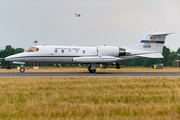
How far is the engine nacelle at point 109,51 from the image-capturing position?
99.0ft

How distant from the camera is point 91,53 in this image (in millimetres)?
30031

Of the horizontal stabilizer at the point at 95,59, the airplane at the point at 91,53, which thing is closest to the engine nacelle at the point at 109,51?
the airplane at the point at 91,53

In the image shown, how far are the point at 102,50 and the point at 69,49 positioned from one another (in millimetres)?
4828

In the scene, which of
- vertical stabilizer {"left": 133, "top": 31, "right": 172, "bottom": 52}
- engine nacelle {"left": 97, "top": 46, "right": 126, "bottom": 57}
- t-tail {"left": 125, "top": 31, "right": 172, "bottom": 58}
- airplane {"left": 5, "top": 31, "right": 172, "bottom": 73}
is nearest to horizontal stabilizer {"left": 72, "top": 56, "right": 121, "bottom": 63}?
airplane {"left": 5, "top": 31, "right": 172, "bottom": 73}

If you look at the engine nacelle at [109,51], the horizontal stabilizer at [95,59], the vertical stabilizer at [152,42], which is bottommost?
the horizontal stabilizer at [95,59]

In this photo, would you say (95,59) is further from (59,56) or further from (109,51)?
(59,56)

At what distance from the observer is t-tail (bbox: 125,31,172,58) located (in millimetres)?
32125

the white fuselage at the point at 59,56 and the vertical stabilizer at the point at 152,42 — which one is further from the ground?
the vertical stabilizer at the point at 152,42

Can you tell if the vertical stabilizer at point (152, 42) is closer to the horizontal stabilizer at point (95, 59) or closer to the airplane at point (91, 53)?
the airplane at point (91, 53)

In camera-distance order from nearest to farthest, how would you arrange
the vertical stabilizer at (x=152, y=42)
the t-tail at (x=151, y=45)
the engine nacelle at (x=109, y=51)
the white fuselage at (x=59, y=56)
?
the white fuselage at (x=59, y=56)
the engine nacelle at (x=109, y=51)
the t-tail at (x=151, y=45)
the vertical stabilizer at (x=152, y=42)

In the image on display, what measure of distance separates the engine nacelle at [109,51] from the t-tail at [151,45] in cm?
240

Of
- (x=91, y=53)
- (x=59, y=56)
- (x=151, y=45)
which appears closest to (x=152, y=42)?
(x=151, y=45)

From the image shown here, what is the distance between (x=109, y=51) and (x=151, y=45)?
23.4ft

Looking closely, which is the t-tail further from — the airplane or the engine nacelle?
the engine nacelle
